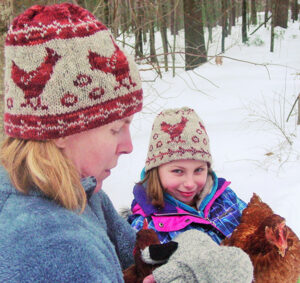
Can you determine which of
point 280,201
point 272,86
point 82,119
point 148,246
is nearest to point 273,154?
point 280,201

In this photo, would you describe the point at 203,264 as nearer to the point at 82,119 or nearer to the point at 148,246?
the point at 148,246

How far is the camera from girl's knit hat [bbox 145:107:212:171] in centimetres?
244

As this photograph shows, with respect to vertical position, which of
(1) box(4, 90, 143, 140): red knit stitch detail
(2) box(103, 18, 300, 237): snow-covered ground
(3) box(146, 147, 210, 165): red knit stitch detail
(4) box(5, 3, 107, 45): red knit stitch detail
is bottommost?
(2) box(103, 18, 300, 237): snow-covered ground

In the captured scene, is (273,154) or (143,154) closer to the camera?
(273,154)

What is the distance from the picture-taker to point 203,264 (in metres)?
1.23

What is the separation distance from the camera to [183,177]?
245cm

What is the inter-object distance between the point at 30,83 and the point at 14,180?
1.02ft

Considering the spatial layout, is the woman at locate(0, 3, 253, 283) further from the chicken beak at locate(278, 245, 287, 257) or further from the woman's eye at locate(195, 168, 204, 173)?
the woman's eye at locate(195, 168, 204, 173)

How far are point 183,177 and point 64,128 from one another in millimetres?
1485

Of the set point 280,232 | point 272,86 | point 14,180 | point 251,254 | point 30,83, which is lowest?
point 272,86

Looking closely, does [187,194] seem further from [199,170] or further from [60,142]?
[60,142]

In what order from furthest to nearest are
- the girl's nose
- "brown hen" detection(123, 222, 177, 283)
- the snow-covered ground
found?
the snow-covered ground < the girl's nose < "brown hen" detection(123, 222, 177, 283)

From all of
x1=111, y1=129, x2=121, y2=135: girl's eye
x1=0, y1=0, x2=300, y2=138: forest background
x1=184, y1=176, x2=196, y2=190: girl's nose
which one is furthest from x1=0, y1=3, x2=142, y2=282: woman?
x1=0, y1=0, x2=300, y2=138: forest background

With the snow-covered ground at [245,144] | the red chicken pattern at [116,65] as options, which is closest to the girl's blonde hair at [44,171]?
the red chicken pattern at [116,65]
